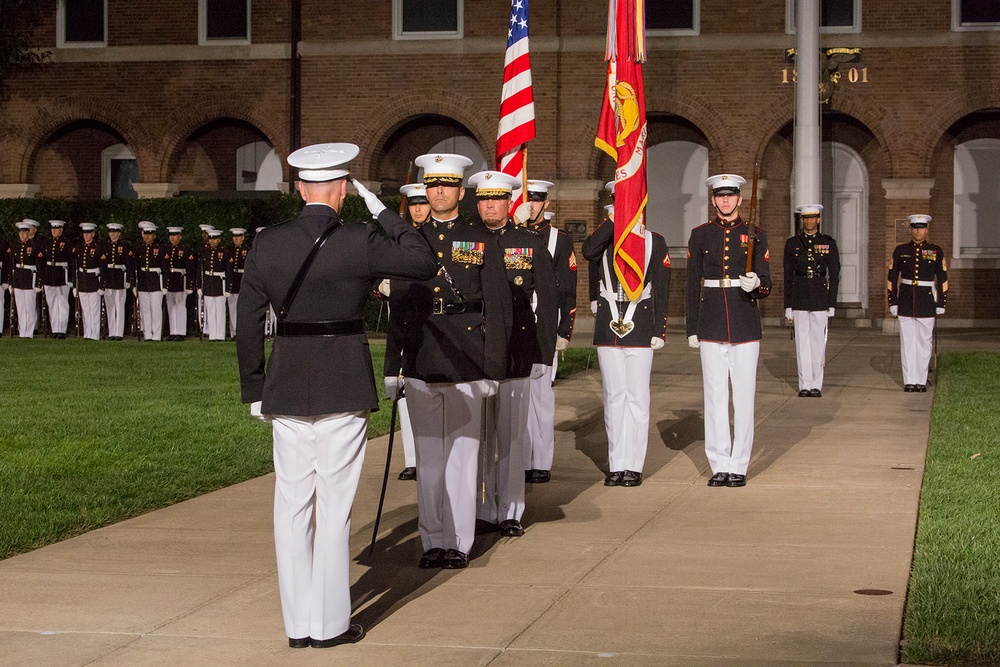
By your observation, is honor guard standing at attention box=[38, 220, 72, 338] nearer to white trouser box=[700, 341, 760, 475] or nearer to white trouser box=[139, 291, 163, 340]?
white trouser box=[139, 291, 163, 340]

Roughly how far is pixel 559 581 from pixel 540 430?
10.8 feet

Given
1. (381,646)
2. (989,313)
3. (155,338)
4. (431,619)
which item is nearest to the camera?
(381,646)

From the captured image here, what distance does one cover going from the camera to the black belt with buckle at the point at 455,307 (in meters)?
7.47

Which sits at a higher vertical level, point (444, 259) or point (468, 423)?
point (444, 259)

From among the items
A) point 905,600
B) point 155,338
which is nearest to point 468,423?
point 905,600

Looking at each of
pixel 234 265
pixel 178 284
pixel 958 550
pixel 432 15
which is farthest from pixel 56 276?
pixel 958 550

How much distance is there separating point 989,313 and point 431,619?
24.7 metres

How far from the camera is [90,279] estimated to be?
85.1 ft

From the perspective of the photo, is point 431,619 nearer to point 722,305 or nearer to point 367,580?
point 367,580

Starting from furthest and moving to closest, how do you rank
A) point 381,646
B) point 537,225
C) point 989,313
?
point 989,313
point 537,225
point 381,646

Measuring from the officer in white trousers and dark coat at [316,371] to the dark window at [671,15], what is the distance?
23391 mm

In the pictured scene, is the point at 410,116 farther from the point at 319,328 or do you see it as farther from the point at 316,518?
the point at 316,518

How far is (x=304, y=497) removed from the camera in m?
5.96

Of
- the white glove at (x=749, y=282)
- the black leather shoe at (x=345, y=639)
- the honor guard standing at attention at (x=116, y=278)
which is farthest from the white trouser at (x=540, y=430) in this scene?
the honor guard standing at attention at (x=116, y=278)
